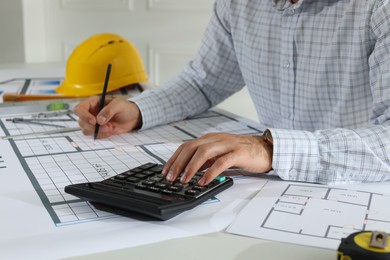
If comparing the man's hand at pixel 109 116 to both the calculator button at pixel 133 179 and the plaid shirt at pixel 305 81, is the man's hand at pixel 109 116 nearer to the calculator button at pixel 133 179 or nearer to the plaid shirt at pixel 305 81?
the plaid shirt at pixel 305 81

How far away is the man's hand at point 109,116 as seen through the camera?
1199 millimetres

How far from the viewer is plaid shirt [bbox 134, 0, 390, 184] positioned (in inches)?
36.9

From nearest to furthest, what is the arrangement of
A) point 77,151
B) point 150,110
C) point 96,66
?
point 77,151 < point 150,110 < point 96,66

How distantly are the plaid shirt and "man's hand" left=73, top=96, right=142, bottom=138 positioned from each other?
4 centimetres

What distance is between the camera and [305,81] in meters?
1.27

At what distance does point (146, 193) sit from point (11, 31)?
270 centimetres

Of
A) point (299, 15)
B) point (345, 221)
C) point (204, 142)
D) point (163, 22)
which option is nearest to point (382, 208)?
point (345, 221)

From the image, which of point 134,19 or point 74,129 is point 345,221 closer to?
point 74,129

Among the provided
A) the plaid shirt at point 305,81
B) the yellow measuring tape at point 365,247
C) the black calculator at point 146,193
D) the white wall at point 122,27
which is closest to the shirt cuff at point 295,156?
the plaid shirt at point 305,81

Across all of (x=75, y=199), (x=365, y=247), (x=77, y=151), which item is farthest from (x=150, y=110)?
(x=365, y=247)

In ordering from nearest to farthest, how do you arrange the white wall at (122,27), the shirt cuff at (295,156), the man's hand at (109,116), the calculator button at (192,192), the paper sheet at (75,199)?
1. the paper sheet at (75,199)
2. the calculator button at (192,192)
3. the shirt cuff at (295,156)
4. the man's hand at (109,116)
5. the white wall at (122,27)

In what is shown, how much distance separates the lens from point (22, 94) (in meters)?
1.59

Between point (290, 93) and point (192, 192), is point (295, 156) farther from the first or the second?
point (290, 93)

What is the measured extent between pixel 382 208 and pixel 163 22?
2.36 meters
